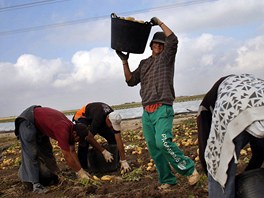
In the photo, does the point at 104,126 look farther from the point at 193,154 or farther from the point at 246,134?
the point at 246,134

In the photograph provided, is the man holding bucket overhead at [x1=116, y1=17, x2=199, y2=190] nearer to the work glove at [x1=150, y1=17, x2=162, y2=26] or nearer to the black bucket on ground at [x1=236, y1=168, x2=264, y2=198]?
the work glove at [x1=150, y1=17, x2=162, y2=26]

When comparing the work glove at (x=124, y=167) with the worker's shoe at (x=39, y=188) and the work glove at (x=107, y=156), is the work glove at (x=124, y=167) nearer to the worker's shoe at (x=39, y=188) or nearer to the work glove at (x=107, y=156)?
the work glove at (x=107, y=156)

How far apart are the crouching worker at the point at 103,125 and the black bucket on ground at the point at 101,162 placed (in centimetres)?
9

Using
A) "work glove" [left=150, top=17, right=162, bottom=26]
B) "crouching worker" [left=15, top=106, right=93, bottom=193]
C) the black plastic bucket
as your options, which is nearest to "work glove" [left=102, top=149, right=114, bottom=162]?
"crouching worker" [left=15, top=106, right=93, bottom=193]

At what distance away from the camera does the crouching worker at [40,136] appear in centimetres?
515

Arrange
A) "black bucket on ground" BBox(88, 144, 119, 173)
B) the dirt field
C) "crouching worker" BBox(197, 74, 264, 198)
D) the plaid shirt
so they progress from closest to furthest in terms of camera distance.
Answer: "crouching worker" BBox(197, 74, 264, 198) < the dirt field < the plaid shirt < "black bucket on ground" BBox(88, 144, 119, 173)

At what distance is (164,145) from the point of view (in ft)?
13.9

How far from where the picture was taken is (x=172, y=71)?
4.58 m

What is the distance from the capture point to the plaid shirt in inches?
174

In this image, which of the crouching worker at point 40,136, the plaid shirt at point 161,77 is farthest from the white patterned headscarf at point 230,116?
the crouching worker at point 40,136

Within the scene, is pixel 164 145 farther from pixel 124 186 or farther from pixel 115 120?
pixel 115 120

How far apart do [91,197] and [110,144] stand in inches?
79.0

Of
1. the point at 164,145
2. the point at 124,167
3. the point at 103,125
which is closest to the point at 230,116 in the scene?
the point at 164,145

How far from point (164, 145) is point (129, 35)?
138cm
